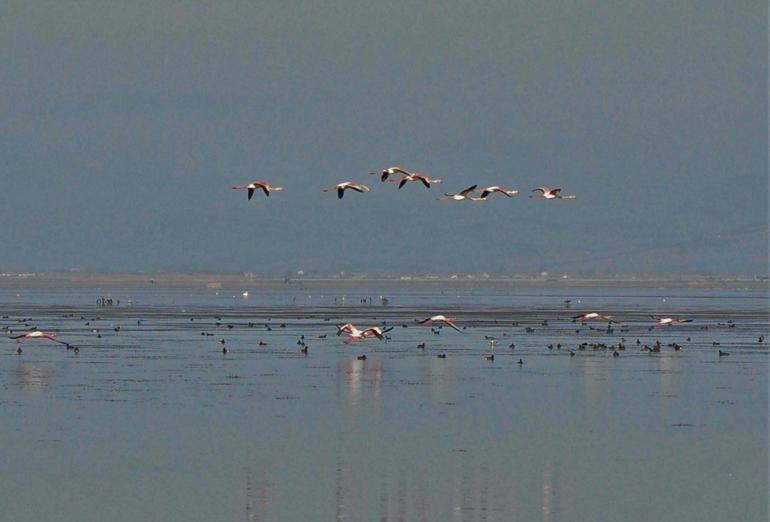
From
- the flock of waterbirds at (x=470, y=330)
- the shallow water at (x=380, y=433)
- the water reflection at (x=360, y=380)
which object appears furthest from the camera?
the flock of waterbirds at (x=470, y=330)

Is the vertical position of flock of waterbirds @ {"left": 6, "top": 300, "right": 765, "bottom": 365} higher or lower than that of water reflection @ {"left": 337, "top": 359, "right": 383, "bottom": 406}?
higher

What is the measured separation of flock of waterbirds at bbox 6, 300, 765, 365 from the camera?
45750 mm

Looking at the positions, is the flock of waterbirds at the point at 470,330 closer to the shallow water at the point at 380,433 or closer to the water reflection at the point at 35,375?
the shallow water at the point at 380,433

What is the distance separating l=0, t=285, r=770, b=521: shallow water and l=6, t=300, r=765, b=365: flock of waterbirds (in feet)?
2.04

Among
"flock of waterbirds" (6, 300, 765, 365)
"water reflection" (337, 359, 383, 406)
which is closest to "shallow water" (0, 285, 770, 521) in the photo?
"water reflection" (337, 359, 383, 406)

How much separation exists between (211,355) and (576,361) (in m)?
9.75

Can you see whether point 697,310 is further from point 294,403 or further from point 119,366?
point 294,403

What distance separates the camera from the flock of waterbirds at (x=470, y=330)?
45.8 meters

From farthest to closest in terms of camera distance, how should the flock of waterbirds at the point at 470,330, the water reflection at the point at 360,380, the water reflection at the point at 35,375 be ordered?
the flock of waterbirds at the point at 470,330 < the water reflection at the point at 35,375 < the water reflection at the point at 360,380

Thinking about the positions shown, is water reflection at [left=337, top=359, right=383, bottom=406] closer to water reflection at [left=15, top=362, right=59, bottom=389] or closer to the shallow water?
the shallow water

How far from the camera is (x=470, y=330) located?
58.9m

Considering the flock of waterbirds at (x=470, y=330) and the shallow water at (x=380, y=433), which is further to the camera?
the flock of waterbirds at (x=470, y=330)

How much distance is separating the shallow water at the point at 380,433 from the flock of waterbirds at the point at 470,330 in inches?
24.5

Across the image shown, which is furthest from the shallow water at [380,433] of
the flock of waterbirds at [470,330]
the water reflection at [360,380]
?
the flock of waterbirds at [470,330]
